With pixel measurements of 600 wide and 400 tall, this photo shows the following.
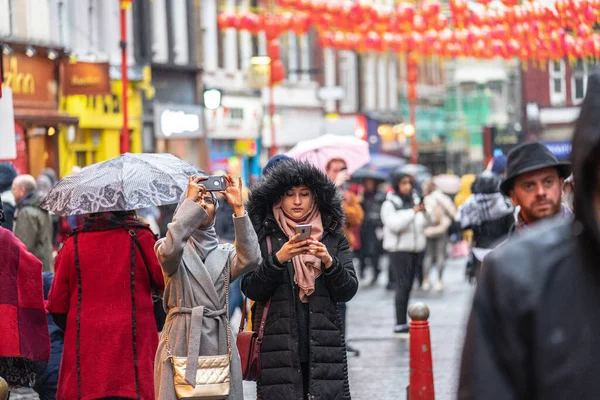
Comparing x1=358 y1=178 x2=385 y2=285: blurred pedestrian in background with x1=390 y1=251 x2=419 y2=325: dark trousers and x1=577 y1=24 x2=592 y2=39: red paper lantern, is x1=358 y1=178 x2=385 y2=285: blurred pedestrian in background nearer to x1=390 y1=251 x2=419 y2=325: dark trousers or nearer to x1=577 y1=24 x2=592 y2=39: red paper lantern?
x1=577 y1=24 x2=592 y2=39: red paper lantern

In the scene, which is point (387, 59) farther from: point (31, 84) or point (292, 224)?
point (292, 224)

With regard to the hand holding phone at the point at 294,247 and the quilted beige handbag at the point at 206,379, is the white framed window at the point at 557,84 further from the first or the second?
the quilted beige handbag at the point at 206,379

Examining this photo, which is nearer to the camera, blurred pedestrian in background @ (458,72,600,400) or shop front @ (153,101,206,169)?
blurred pedestrian in background @ (458,72,600,400)

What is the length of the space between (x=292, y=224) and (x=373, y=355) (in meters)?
6.80

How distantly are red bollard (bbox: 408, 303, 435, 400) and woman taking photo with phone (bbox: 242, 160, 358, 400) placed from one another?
2.07m

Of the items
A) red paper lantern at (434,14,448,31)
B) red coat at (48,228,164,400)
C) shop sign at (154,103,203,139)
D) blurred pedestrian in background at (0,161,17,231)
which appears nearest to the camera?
red coat at (48,228,164,400)

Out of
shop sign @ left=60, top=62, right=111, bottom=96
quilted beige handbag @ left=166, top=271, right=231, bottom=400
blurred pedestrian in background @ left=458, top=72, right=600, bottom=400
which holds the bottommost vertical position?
quilted beige handbag @ left=166, top=271, right=231, bottom=400

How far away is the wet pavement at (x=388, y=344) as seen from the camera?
39.1 ft

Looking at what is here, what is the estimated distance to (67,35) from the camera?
29109 millimetres

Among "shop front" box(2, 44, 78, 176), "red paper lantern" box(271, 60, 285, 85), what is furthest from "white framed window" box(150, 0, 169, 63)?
"shop front" box(2, 44, 78, 176)

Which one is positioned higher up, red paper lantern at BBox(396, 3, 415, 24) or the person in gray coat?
red paper lantern at BBox(396, 3, 415, 24)

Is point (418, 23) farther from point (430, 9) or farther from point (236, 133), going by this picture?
point (236, 133)

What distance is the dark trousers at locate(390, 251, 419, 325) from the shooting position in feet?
51.5

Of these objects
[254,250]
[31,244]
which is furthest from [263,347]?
[31,244]
